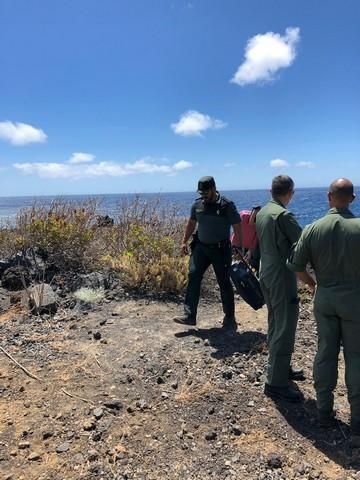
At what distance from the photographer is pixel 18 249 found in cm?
846

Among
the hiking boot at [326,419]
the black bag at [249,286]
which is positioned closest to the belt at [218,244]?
the black bag at [249,286]

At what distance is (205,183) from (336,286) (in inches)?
95.7

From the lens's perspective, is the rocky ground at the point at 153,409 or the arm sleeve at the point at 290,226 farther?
the arm sleeve at the point at 290,226

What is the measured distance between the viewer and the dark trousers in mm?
5504

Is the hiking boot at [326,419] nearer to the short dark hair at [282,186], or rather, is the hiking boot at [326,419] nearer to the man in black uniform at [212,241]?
the short dark hair at [282,186]

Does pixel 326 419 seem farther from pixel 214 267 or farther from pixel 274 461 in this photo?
pixel 214 267

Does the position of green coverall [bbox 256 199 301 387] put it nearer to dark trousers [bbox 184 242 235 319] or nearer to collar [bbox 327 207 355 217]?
collar [bbox 327 207 355 217]

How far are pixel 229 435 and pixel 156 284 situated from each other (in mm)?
3781

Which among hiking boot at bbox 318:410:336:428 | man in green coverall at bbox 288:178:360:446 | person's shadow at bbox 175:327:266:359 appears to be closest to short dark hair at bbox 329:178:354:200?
man in green coverall at bbox 288:178:360:446

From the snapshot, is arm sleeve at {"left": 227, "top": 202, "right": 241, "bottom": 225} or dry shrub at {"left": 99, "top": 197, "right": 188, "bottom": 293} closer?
arm sleeve at {"left": 227, "top": 202, "right": 241, "bottom": 225}

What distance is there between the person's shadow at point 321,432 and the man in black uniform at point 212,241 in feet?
6.54

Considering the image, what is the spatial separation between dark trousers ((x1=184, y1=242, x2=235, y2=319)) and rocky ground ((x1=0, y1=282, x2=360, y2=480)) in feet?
1.14

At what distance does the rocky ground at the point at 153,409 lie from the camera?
3.09m

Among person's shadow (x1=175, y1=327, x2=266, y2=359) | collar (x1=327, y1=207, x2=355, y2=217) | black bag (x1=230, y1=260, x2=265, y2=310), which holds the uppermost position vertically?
collar (x1=327, y1=207, x2=355, y2=217)
